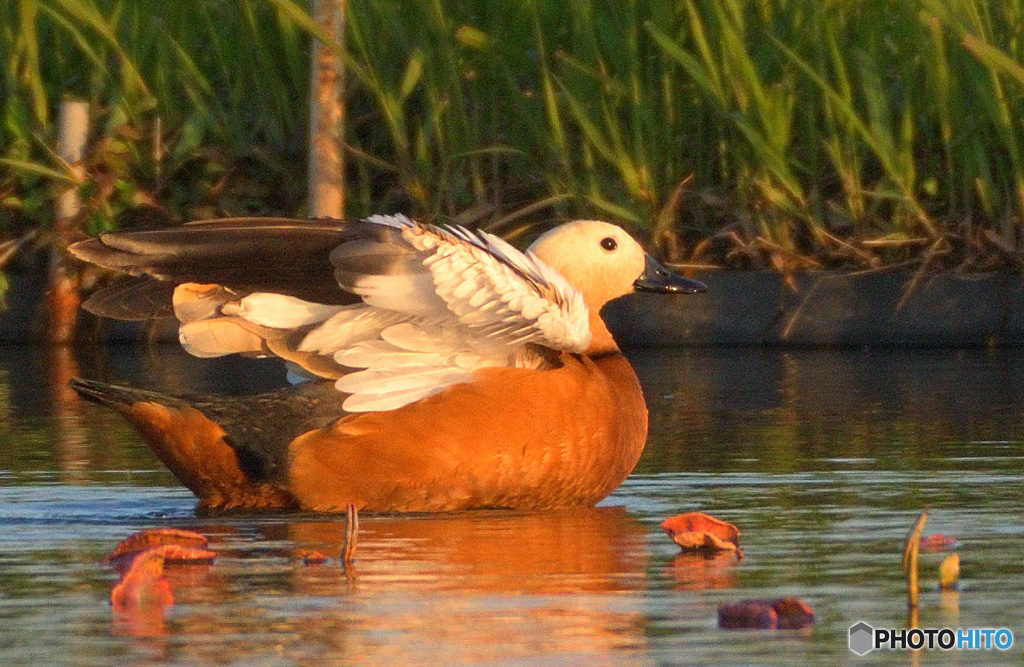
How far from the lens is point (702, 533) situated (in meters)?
4.20

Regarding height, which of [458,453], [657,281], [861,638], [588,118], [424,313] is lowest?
[861,638]

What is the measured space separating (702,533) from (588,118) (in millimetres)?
4808

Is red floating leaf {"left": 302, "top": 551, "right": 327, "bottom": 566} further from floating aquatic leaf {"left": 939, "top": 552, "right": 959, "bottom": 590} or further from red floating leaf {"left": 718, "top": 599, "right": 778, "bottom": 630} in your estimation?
floating aquatic leaf {"left": 939, "top": 552, "right": 959, "bottom": 590}

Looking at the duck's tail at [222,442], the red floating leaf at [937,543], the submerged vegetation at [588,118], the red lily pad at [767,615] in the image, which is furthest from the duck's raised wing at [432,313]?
the submerged vegetation at [588,118]

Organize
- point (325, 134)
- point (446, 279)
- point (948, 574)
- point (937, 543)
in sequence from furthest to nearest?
point (325, 134), point (446, 279), point (937, 543), point (948, 574)

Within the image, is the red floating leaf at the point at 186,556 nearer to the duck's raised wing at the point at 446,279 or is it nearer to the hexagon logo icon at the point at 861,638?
the duck's raised wing at the point at 446,279

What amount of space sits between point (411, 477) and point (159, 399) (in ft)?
1.97

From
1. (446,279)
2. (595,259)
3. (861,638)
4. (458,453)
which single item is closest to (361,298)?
(446,279)

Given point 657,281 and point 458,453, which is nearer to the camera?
point 458,453

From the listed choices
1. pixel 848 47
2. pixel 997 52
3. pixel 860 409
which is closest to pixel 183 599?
pixel 860 409

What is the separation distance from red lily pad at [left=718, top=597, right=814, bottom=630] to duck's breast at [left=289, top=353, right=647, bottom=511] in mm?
1537

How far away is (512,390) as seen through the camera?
497cm

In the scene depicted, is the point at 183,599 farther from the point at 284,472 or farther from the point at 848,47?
the point at 848,47

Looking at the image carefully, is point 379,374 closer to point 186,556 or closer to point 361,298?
point 361,298
